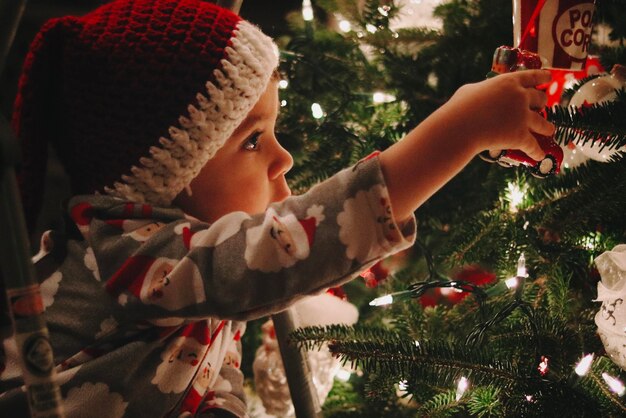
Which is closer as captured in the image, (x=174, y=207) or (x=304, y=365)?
(x=174, y=207)

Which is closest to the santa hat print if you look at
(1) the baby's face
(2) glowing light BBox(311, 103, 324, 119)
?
(1) the baby's face

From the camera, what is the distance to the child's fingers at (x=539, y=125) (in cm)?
45

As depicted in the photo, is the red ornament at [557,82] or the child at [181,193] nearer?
the child at [181,193]

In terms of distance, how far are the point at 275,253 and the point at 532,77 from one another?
0.24 meters

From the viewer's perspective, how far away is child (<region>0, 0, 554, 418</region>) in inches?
17.0

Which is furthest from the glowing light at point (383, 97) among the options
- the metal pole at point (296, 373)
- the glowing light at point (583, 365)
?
the glowing light at point (583, 365)

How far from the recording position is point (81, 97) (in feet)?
1.80

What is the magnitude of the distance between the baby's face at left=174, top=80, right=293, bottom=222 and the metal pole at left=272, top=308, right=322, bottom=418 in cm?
14

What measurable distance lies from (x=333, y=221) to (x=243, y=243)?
0.07 meters

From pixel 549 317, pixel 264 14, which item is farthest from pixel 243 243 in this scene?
pixel 264 14

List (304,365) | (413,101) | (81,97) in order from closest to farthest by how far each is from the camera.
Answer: (81,97)
(304,365)
(413,101)

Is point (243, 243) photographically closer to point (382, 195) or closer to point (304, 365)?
point (382, 195)

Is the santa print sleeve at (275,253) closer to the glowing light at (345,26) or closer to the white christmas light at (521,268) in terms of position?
the white christmas light at (521,268)

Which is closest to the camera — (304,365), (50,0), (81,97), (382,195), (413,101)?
(382,195)
